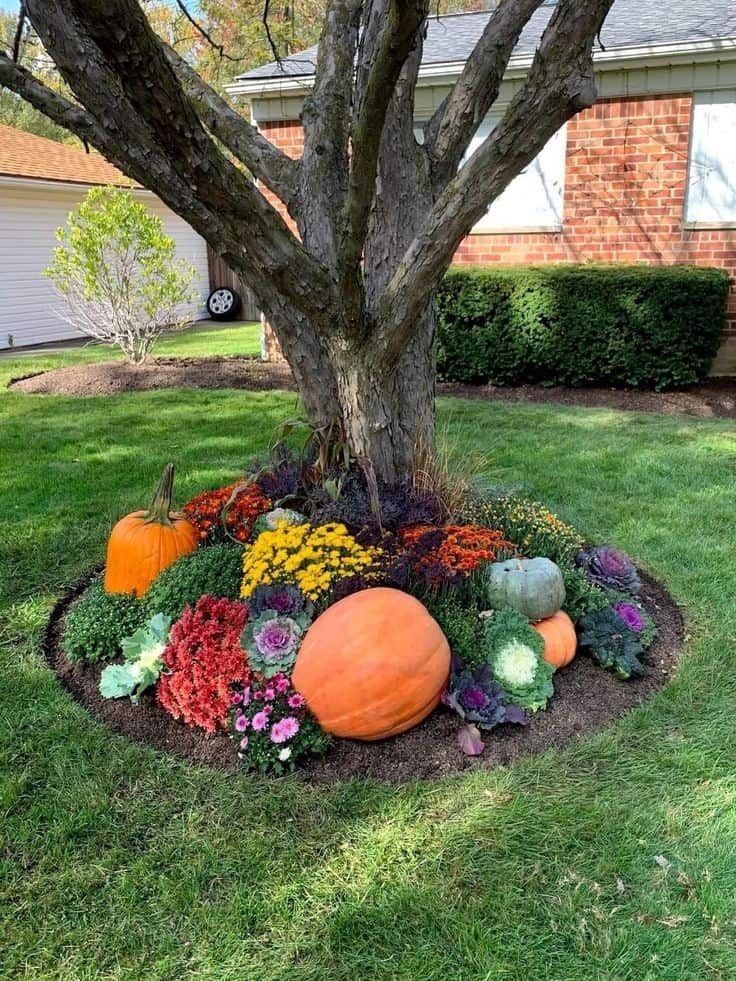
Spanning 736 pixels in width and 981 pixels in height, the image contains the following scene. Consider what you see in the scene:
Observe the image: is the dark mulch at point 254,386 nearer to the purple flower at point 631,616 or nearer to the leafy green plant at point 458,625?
the purple flower at point 631,616

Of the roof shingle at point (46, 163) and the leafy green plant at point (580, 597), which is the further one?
the roof shingle at point (46, 163)

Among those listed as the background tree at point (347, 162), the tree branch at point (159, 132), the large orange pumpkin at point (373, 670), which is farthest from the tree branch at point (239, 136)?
the large orange pumpkin at point (373, 670)

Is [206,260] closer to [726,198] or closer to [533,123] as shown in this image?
[726,198]

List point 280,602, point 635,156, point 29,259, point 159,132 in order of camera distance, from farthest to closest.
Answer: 1. point 29,259
2. point 635,156
3. point 280,602
4. point 159,132

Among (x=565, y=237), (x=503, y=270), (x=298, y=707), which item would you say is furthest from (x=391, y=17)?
(x=565, y=237)

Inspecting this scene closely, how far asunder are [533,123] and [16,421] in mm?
6103

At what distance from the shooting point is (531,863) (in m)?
2.08

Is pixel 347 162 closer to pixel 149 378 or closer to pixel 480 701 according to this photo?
pixel 480 701

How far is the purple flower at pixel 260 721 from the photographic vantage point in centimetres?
250

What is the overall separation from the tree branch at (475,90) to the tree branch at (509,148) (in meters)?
0.61

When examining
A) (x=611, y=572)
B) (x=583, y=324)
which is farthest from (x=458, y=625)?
(x=583, y=324)

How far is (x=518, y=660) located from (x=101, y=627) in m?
1.62

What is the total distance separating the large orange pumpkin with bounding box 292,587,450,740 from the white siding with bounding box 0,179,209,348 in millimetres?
13085

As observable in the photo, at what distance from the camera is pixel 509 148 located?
2611mm
